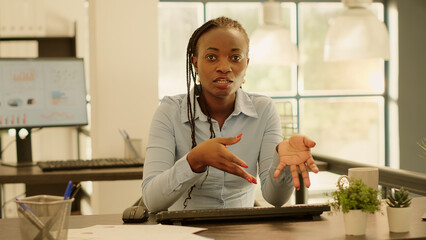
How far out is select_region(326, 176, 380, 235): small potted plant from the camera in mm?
1272

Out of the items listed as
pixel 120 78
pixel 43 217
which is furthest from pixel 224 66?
pixel 120 78

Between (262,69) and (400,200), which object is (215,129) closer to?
(400,200)

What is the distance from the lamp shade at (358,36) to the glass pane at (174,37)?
10.7ft

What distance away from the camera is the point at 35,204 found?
111cm

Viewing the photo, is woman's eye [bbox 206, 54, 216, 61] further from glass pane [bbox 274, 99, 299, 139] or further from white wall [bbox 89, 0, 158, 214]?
glass pane [bbox 274, 99, 299, 139]

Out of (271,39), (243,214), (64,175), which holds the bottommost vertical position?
(64,175)

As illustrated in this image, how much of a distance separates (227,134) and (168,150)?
20cm

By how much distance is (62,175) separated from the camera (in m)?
2.76

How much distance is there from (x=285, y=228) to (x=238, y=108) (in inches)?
22.8

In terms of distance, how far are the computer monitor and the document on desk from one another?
6.24 feet

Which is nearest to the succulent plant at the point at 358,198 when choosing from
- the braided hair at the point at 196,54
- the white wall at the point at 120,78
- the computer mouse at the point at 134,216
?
the computer mouse at the point at 134,216

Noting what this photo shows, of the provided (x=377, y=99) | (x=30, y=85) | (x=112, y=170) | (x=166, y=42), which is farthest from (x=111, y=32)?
(x=377, y=99)

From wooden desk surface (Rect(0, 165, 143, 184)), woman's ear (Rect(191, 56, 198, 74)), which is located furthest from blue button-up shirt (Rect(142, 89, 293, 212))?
wooden desk surface (Rect(0, 165, 143, 184))

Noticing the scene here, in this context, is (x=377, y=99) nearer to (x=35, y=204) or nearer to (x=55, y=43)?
(x=55, y=43)
